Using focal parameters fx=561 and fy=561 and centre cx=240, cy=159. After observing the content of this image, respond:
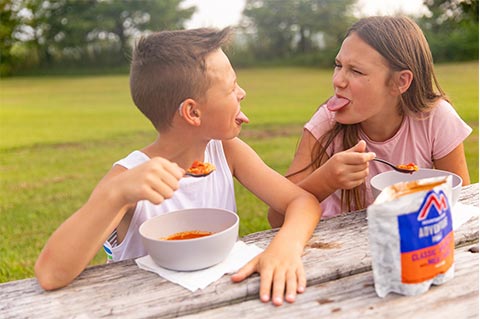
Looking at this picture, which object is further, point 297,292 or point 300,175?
point 300,175

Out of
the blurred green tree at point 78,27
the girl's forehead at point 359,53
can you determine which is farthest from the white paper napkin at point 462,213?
the blurred green tree at point 78,27

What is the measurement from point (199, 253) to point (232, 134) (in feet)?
1.47

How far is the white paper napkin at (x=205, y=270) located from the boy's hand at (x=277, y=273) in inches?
1.3

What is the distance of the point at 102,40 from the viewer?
2445 cm

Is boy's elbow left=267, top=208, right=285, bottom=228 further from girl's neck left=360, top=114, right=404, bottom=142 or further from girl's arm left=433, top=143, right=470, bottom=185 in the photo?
girl's arm left=433, top=143, right=470, bottom=185

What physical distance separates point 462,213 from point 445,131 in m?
0.52

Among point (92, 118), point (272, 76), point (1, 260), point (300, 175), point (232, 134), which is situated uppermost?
point (232, 134)

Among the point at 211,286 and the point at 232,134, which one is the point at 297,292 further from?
the point at 232,134

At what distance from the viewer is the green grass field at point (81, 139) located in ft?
12.6

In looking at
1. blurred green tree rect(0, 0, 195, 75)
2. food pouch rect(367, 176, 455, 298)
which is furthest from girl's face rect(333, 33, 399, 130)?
blurred green tree rect(0, 0, 195, 75)

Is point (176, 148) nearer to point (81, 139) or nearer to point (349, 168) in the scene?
point (349, 168)

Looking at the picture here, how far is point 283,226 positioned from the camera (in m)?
1.23

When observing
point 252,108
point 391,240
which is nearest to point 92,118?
point 252,108

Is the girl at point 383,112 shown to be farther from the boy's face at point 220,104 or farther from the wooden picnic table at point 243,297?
the wooden picnic table at point 243,297
